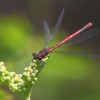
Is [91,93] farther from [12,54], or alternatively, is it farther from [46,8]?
[12,54]

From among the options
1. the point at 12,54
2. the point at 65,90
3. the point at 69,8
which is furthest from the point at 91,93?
the point at 69,8

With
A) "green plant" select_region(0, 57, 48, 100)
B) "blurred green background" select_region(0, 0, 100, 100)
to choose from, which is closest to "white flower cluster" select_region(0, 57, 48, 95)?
"green plant" select_region(0, 57, 48, 100)

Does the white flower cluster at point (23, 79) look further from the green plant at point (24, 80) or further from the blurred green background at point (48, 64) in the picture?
the blurred green background at point (48, 64)

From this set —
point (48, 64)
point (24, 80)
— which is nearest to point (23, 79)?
point (24, 80)

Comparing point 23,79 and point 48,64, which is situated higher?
point 48,64

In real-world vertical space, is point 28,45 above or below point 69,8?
below

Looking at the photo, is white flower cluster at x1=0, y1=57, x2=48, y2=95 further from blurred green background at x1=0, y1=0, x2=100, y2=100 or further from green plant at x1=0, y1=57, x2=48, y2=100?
blurred green background at x1=0, y1=0, x2=100, y2=100

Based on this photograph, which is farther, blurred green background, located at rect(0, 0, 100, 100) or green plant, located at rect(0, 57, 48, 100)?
blurred green background, located at rect(0, 0, 100, 100)

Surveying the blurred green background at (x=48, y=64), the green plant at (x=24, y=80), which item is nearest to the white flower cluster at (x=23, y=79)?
the green plant at (x=24, y=80)

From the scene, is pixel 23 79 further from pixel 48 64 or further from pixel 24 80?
pixel 48 64
